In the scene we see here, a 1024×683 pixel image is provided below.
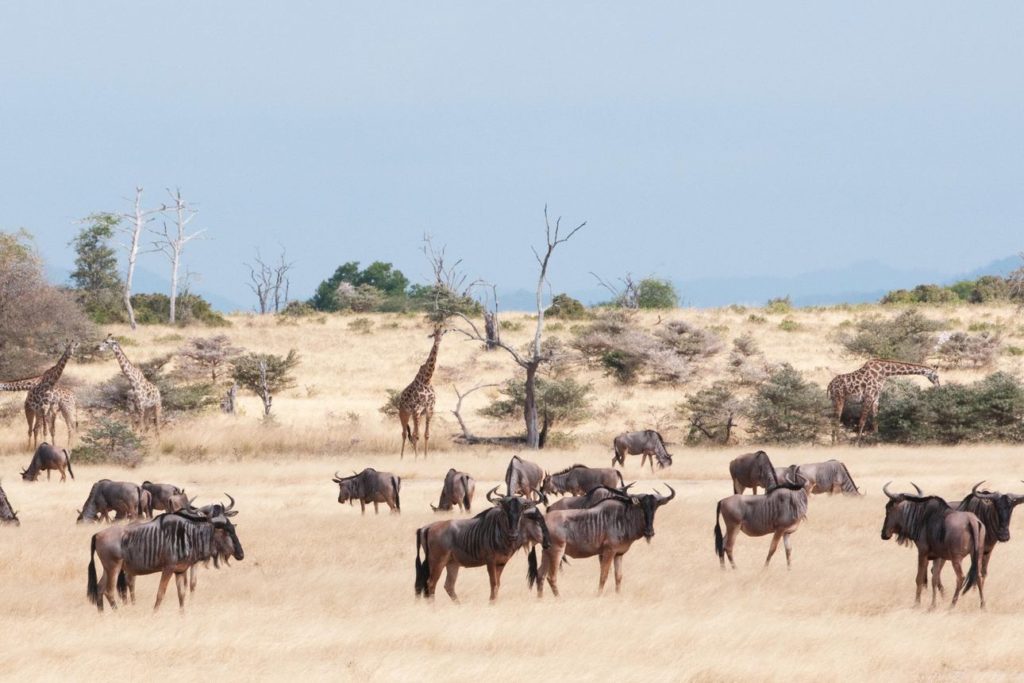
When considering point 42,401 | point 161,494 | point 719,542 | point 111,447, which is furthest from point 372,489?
point 42,401

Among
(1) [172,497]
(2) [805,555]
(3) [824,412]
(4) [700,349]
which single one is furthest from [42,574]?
(4) [700,349]

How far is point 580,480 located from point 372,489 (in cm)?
293

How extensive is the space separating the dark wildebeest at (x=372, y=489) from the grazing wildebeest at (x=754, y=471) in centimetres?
477

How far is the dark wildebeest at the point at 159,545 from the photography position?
11.9 metres

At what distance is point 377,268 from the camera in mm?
97312

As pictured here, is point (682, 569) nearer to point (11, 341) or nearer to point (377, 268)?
point (11, 341)

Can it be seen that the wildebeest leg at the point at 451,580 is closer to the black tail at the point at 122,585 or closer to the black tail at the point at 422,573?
the black tail at the point at 422,573

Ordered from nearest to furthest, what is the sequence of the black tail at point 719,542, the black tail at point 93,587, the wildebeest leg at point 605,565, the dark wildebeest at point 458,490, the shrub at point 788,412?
the black tail at point 93,587
the wildebeest leg at point 605,565
the black tail at point 719,542
the dark wildebeest at point 458,490
the shrub at point 788,412

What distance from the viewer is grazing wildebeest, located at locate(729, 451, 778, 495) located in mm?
18750

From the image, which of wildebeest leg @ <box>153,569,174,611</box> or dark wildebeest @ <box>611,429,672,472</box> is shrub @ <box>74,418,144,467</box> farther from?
wildebeest leg @ <box>153,569,174,611</box>

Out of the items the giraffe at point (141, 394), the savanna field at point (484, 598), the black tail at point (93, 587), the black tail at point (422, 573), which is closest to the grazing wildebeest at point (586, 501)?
the savanna field at point (484, 598)

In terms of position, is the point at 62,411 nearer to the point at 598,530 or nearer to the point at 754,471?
the point at 754,471

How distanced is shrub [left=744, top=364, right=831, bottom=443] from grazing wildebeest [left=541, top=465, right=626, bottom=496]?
12.1m

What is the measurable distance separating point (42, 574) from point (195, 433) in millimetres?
14434
